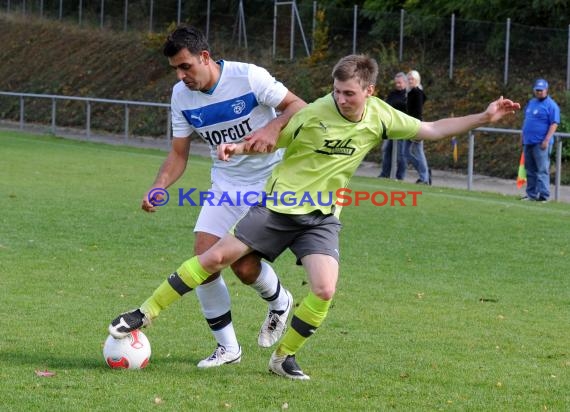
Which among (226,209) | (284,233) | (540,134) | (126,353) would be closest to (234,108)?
(226,209)

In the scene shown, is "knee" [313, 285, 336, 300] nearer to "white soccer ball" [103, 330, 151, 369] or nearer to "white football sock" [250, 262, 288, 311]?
"white football sock" [250, 262, 288, 311]

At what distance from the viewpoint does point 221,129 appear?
7.28 metres

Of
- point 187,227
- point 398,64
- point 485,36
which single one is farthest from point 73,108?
point 187,227

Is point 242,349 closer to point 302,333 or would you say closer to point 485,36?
point 302,333

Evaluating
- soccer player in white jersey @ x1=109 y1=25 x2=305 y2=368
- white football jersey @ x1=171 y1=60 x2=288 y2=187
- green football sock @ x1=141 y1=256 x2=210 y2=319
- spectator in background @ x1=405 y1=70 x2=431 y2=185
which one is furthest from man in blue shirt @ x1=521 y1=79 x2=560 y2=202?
green football sock @ x1=141 y1=256 x2=210 y2=319

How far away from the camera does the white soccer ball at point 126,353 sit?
6711 millimetres

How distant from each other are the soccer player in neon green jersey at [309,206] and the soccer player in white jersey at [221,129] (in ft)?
0.82

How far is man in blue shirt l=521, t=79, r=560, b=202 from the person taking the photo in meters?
18.2

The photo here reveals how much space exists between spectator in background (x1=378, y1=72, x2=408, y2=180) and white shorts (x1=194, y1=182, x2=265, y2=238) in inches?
532

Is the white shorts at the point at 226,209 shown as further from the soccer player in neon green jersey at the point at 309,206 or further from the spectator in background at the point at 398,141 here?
the spectator in background at the point at 398,141

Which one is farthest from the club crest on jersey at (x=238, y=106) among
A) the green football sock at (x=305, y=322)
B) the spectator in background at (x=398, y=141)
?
the spectator in background at (x=398, y=141)

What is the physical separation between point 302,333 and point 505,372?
128 centimetres

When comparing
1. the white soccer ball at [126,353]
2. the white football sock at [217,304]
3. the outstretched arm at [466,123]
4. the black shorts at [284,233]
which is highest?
the outstretched arm at [466,123]

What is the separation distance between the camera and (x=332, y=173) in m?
6.86
